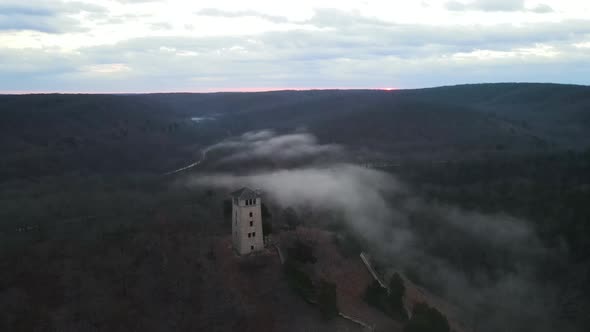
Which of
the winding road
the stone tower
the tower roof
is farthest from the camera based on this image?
the winding road

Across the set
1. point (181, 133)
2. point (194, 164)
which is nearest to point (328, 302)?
point (194, 164)

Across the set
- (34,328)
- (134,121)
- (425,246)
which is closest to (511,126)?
(425,246)

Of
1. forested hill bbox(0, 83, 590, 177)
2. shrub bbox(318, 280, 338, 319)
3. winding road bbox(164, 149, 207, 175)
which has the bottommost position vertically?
winding road bbox(164, 149, 207, 175)

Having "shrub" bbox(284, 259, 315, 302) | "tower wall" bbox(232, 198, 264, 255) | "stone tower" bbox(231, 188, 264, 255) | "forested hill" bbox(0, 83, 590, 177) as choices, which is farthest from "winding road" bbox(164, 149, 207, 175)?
"shrub" bbox(284, 259, 315, 302)

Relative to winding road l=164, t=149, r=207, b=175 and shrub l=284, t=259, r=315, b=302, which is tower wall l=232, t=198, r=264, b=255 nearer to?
shrub l=284, t=259, r=315, b=302

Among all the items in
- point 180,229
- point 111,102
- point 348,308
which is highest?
point 111,102

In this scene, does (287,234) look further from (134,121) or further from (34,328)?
(134,121)

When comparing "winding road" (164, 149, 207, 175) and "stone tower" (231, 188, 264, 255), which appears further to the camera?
"winding road" (164, 149, 207, 175)

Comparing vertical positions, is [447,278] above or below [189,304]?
below

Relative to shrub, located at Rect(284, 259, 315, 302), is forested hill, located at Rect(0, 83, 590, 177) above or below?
above
